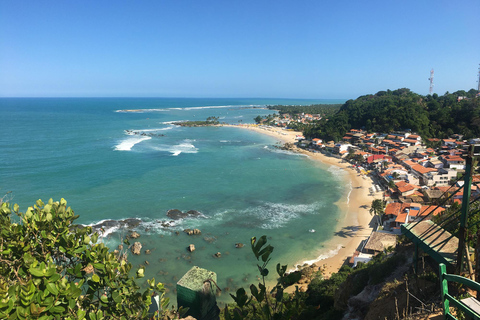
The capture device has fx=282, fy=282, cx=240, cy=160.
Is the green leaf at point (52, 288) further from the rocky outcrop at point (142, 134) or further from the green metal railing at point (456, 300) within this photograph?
the rocky outcrop at point (142, 134)

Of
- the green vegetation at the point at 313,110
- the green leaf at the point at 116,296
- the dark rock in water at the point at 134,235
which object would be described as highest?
the green vegetation at the point at 313,110

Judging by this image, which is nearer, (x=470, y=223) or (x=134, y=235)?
(x=470, y=223)

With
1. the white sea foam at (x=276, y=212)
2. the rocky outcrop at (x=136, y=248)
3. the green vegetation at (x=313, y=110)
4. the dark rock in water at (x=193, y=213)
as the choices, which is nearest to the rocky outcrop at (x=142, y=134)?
the dark rock in water at (x=193, y=213)

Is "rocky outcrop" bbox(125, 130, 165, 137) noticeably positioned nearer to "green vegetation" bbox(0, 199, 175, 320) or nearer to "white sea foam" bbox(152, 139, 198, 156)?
"white sea foam" bbox(152, 139, 198, 156)

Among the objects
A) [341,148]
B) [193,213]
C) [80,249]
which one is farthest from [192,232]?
[341,148]

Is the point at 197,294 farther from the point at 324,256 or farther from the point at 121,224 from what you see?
the point at 121,224

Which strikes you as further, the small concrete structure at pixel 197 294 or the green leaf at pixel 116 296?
the small concrete structure at pixel 197 294
